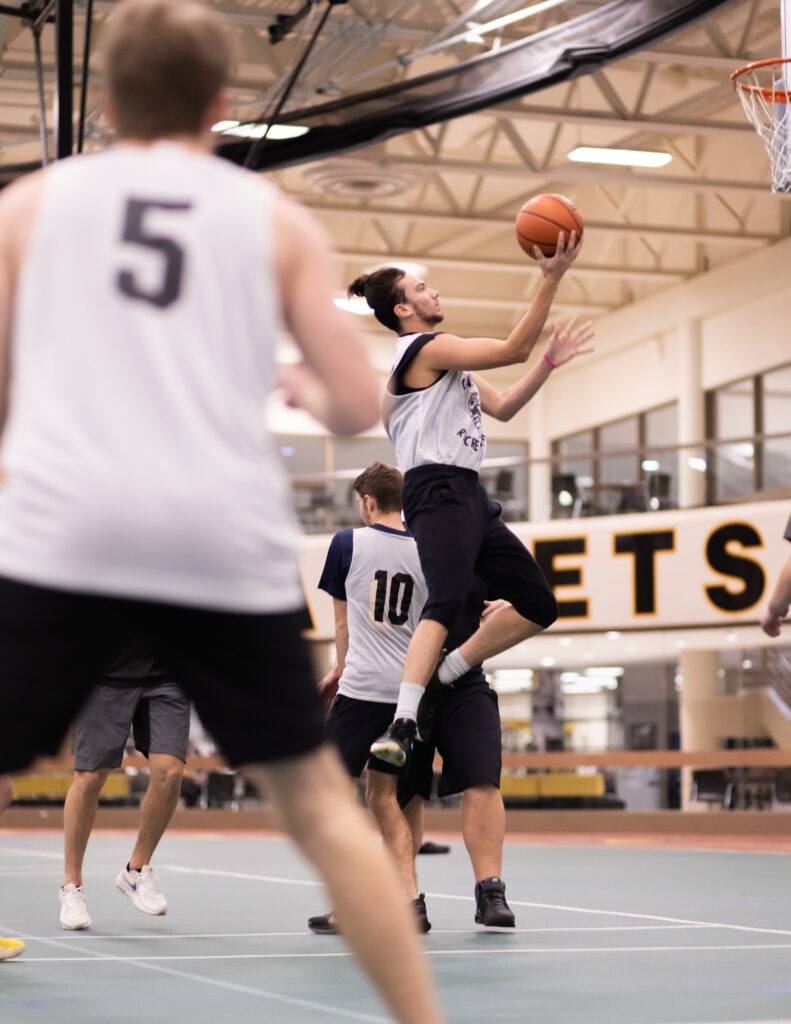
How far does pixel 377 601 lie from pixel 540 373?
116cm

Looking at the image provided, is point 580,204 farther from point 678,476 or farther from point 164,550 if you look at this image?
point 164,550

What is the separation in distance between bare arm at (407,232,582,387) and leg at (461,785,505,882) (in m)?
1.52

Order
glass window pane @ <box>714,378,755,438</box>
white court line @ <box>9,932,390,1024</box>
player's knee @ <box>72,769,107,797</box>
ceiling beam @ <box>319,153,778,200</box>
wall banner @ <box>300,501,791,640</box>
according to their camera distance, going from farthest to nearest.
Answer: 1. glass window pane @ <box>714,378,755,438</box>
2. ceiling beam @ <box>319,153,778,200</box>
3. wall banner @ <box>300,501,791,640</box>
4. player's knee @ <box>72,769,107,797</box>
5. white court line @ <box>9,932,390,1024</box>

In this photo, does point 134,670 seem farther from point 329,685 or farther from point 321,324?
point 321,324

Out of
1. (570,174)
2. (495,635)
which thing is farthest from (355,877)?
(570,174)

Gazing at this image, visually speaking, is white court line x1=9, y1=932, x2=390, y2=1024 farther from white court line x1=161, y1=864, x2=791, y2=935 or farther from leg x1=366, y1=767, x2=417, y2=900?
white court line x1=161, y1=864, x2=791, y2=935

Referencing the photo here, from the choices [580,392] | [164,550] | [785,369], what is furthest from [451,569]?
[580,392]

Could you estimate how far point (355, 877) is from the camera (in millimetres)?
2281

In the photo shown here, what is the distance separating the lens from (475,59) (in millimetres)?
14844

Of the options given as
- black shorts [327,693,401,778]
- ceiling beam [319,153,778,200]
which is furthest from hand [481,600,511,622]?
ceiling beam [319,153,778,200]

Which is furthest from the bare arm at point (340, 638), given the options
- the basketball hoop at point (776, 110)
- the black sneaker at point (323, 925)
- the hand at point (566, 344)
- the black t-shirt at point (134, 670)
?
the basketball hoop at point (776, 110)

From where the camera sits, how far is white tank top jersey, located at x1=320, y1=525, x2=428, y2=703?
20.2ft

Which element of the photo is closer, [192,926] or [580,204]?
[192,926]

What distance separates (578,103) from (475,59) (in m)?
6.22
